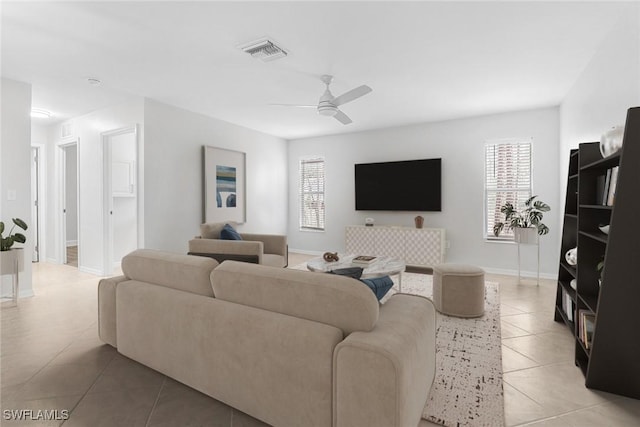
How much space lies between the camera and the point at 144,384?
205 cm

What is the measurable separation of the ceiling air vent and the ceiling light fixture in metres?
4.13

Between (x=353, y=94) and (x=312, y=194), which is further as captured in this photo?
(x=312, y=194)

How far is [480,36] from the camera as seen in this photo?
2.83 meters

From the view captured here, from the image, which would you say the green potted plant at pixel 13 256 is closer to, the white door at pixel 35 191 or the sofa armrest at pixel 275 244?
the sofa armrest at pixel 275 244

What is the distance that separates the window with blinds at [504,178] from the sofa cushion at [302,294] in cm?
474

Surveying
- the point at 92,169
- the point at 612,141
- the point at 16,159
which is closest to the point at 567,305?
the point at 612,141

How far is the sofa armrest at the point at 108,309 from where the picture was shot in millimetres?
2432

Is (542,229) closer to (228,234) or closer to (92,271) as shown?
(228,234)

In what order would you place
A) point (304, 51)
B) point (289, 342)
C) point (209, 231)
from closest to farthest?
→ point (289, 342)
point (304, 51)
point (209, 231)

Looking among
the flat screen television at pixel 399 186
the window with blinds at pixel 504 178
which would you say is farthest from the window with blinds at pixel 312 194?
the window with blinds at pixel 504 178

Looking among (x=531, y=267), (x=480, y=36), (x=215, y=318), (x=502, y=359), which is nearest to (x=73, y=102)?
(x=215, y=318)

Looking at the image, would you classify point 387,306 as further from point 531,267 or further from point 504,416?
point 531,267

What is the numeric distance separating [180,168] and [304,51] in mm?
2869

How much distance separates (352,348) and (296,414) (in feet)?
1.57
